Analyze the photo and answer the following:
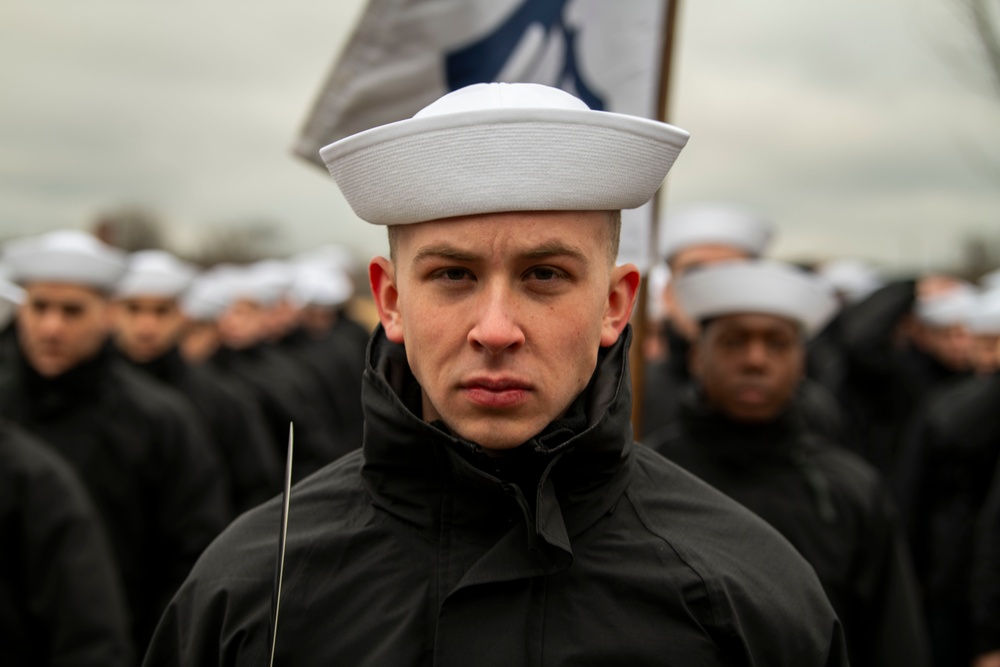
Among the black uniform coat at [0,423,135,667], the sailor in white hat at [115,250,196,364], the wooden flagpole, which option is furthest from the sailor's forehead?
the sailor in white hat at [115,250,196,364]

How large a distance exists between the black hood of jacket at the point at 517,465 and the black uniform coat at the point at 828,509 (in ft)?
6.81

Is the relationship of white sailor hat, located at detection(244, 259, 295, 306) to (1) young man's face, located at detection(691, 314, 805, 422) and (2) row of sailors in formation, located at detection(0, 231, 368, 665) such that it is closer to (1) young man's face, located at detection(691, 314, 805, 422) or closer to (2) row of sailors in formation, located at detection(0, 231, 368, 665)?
(2) row of sailors in formation, located at detection(0, 231, 368, 665)

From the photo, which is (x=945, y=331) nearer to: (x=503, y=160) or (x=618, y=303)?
(x=618, y=303)

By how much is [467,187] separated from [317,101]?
2245 mm

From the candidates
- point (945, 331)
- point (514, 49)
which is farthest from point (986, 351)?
point (514, 49)

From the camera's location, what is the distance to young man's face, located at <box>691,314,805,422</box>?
15.2 feet

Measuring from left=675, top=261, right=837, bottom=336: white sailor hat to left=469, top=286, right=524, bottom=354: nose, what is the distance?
2.66m

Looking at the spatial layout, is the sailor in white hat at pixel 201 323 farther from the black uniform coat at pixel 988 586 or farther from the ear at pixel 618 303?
the ear at pixel 618 303

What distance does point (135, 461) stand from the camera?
6.02 meters

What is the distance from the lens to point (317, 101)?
14.0ft

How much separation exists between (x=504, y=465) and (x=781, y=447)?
→ 2575 millimetres

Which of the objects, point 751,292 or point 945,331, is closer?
point 751,292

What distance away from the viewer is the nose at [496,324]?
212cm

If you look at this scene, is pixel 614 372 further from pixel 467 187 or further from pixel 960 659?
pixel 960 659
